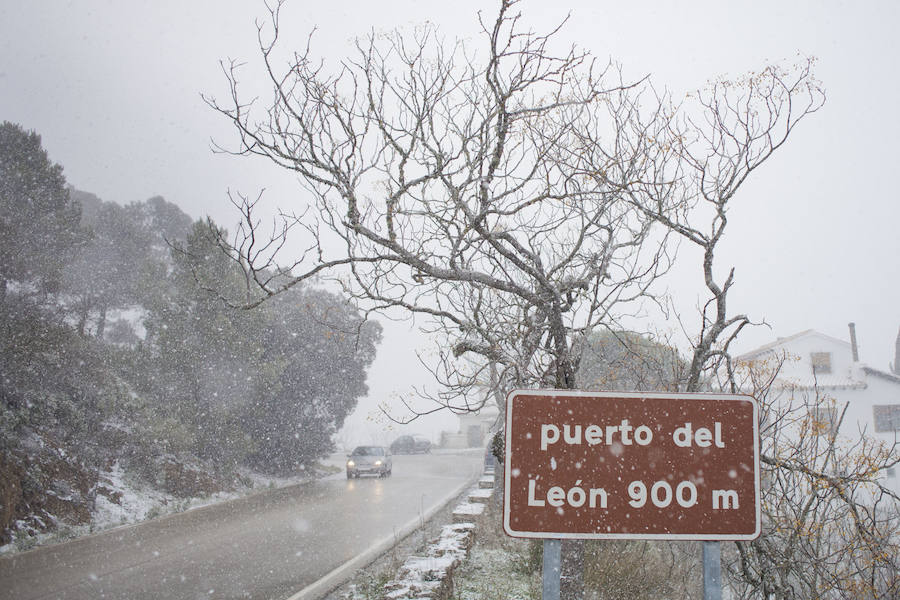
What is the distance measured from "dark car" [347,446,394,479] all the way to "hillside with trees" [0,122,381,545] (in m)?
1.71

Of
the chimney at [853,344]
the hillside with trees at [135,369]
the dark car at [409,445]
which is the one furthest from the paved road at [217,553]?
the dark car at [409,445]

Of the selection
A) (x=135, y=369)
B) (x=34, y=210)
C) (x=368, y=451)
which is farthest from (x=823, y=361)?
(x=34, y=210)

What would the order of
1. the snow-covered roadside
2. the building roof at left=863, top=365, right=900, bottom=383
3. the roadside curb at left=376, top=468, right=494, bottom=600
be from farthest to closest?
the building roof at left=863, top=365, right=900, bottom=383 → the snow-covered roadside → the roadside curb at left=376, top=468, right=494, bottom=600

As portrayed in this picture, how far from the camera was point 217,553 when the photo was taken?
8.52m

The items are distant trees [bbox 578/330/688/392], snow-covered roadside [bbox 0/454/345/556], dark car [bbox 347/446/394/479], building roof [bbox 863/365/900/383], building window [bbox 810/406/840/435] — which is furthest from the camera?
building roof [bbox 863/365/900/383]

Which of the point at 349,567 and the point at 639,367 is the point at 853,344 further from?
the point at 349,567

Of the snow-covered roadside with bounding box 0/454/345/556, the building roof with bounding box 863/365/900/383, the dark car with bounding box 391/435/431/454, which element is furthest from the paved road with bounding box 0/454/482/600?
the dark car with bounding box 391/435/431/454

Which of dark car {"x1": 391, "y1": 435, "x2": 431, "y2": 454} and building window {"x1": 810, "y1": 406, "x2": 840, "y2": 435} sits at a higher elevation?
building window {"x1": 810, "y1": 406, "x2": 840, "y2": 435}

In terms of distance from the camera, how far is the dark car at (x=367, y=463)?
→ 73.0 feet

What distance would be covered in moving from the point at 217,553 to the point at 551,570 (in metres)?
8.05

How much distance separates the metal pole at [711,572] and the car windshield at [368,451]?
21847 millimetres

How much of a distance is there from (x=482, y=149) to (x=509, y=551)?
20.3ft

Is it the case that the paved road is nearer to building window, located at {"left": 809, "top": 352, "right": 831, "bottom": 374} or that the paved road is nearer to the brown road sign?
the brown road sign

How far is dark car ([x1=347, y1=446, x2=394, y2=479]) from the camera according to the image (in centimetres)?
2227
